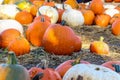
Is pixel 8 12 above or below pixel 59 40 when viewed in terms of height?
below

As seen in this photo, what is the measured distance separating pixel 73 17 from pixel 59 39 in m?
2.45

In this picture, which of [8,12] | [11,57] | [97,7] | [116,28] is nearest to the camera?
[11,57]

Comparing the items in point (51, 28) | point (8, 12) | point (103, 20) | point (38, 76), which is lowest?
point (103, 20)

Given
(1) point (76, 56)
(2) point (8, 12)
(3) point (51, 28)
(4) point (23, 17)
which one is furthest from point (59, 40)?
(2) point (8, 12)

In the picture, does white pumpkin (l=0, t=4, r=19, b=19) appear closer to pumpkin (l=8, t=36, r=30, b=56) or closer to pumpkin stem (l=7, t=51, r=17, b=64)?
pumpkin (l=8, t=36, r=30, b=56)

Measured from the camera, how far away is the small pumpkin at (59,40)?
4402mm

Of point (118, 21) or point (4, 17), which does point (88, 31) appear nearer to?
point (118, 21)

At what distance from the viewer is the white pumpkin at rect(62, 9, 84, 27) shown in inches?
266

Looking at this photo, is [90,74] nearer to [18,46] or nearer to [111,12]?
[18,46]

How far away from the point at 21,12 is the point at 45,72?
4.61 metres

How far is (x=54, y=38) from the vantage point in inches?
174

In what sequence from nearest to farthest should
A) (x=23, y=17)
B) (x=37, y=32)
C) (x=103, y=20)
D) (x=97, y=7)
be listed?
(x=37, y=32), (x=23, y=17), (x=103, y=20), (x=97, y=7)

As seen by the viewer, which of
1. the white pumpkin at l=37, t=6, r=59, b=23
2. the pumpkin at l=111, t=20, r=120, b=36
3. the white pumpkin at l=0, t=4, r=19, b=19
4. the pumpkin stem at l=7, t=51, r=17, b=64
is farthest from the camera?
the white pumpkin at l=0, t=4, r=19, b=19

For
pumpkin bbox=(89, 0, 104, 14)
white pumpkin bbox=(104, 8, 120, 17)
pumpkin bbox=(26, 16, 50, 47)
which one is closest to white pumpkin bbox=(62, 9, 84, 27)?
pumpkin bbox=(89, 0, 104, 14)
